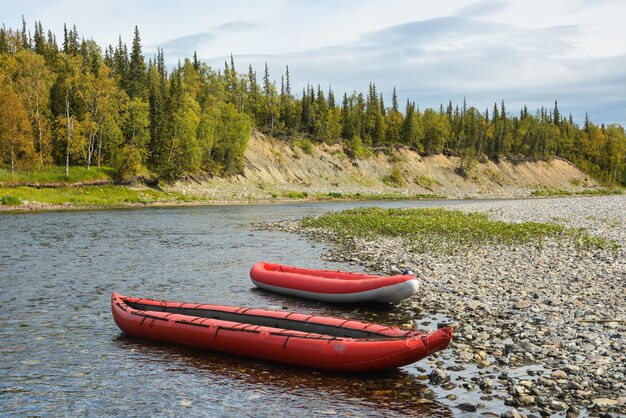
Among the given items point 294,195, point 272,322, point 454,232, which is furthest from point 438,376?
point 294,195

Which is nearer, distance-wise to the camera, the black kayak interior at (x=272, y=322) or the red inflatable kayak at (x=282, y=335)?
the red inflatable kayak at (x=282, y=335)

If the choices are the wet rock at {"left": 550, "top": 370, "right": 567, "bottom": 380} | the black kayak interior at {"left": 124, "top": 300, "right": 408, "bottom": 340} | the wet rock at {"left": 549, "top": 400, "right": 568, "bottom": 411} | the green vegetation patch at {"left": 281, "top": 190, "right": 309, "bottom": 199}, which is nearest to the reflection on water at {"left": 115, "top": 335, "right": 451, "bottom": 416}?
the black kayak interior at {"left": 124, "top": 300, "right": 408, "bottom": 340}

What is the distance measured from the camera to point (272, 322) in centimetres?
1248

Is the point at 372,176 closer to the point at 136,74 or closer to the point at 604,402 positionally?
A: the point at 136,74

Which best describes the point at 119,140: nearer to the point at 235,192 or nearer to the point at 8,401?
the point at 235,192

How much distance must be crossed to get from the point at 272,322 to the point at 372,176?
331ft

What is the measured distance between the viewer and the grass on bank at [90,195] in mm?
58094

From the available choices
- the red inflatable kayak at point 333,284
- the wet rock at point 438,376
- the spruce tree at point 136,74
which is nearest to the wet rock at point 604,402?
the wet rock at point 438,376

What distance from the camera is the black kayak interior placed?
36.7ft

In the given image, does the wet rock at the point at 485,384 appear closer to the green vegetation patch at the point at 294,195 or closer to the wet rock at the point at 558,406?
the wet rock at the point at 558,406

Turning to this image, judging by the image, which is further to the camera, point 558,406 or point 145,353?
point 145,353

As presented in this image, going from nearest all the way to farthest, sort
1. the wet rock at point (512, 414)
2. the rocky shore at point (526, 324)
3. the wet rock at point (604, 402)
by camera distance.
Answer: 1. the wet rock at point (512, 414)
2. the wet rock at point (604, 402)
3. the rocky shore at point (526, 324)

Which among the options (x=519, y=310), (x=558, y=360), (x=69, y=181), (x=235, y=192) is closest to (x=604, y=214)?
(x=519, y=310)

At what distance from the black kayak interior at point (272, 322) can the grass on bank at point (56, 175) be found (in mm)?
55676
